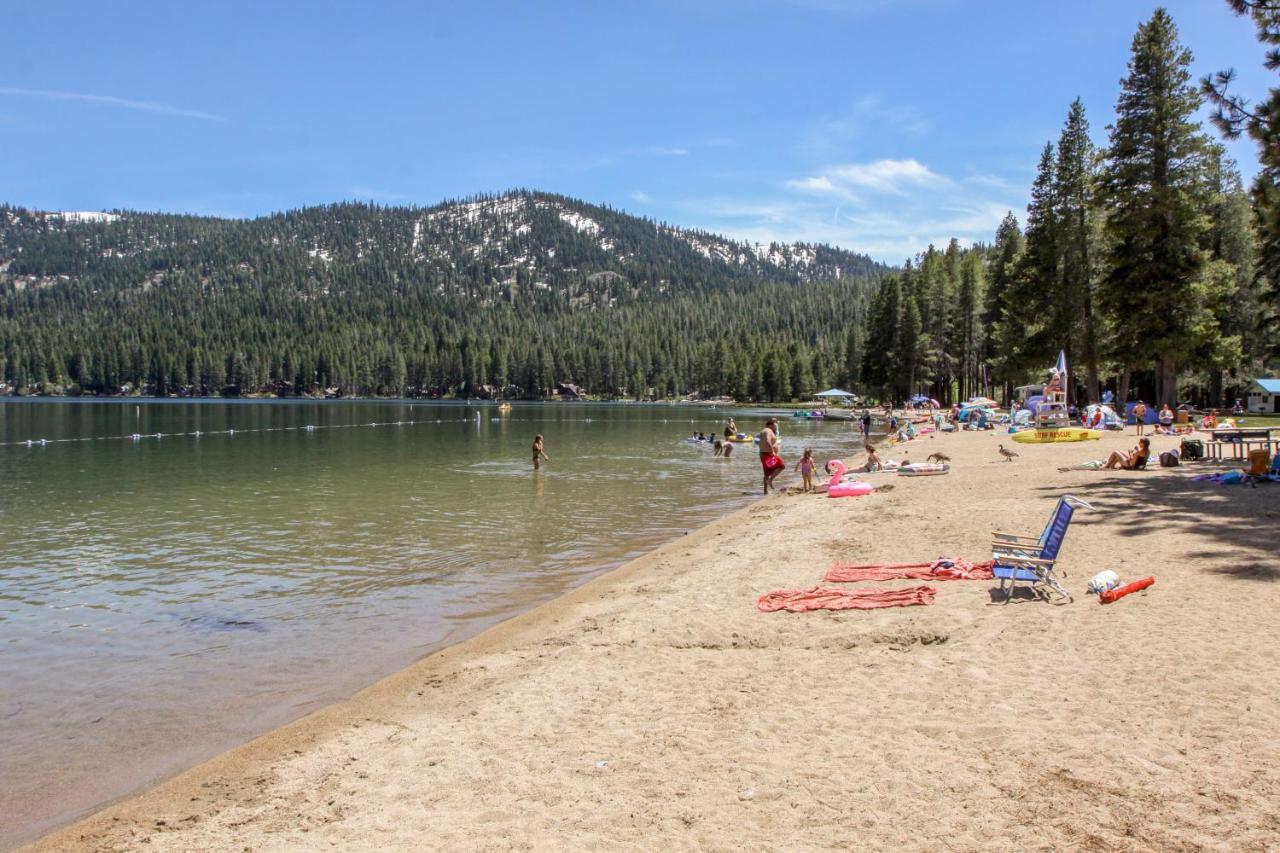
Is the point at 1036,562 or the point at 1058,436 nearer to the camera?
the point at 1036,562

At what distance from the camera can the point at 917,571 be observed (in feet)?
37.8

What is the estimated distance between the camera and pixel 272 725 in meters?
7.90

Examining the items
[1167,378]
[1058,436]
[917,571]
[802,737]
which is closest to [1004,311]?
[1167,378]

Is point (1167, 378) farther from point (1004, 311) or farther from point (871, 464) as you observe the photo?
point (871, 464)

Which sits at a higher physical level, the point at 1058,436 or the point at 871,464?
the point at 1058,436

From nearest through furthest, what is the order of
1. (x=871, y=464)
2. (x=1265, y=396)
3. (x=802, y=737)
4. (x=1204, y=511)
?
(x=802, y=737) → (x=1204, y=511) → (x=871, y=464) → (x=1265, y=396)

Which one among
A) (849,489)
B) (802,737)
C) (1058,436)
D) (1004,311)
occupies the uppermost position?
(1004,311)

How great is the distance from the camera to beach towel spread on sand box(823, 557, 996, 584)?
1112cm

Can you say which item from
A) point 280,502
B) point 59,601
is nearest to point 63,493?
point 280,502

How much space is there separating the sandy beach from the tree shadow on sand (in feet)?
0.38

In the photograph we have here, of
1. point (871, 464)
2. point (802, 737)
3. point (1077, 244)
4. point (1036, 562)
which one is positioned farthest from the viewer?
point (1077, 244)

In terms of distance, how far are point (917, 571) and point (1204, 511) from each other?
681 cm

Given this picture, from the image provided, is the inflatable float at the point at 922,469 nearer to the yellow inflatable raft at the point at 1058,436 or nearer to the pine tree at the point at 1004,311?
the yellow inflatable raft at the point at 1058,436

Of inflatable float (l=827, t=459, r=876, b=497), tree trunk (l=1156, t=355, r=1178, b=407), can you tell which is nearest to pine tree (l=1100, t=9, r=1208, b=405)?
tree trunk (l=1156, t=355, r=1178, b=407)
